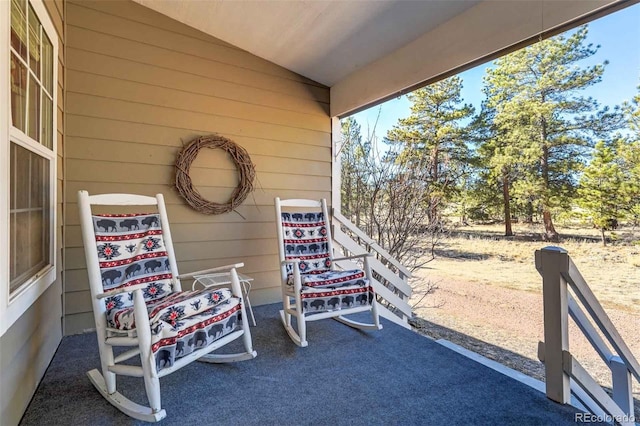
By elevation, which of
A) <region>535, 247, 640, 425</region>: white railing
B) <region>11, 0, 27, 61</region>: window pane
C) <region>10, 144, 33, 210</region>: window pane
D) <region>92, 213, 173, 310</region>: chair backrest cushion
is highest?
<region>11, 0, 27, 61</region>: window pane

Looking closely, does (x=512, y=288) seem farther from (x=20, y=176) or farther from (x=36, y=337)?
(x=20, y=176)

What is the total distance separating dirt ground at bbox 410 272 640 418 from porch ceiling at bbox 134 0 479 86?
284cm

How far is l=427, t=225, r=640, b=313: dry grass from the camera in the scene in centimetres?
279

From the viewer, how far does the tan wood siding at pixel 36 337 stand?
1524mm

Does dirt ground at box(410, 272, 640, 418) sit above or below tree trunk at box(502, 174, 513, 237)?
below

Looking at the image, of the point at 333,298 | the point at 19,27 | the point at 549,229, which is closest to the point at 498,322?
the point at 549,229

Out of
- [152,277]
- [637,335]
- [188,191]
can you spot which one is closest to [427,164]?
[637,335]

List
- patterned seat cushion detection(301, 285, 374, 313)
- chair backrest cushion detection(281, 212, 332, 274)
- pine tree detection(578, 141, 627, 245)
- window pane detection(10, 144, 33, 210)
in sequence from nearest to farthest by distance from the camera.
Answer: window pane detection(10, 144, 33, 210) < patterned seat cushion detection(301, 285, 374, 313) < pine tree detection(578, 141, 627, 245) < chair backrest cushion detection(281, 212, 332, 274)

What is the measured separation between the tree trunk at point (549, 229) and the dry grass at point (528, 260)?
0.19 ft

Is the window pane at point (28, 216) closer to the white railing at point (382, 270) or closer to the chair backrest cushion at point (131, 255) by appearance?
the chair backrest cushion at point (131, 255)

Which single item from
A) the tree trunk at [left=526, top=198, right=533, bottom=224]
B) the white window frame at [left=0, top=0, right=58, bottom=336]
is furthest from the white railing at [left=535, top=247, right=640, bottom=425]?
the white window frame at [left=0, top=0, right=58, bottom=336]

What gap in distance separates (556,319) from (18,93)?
→ 10.0 feet

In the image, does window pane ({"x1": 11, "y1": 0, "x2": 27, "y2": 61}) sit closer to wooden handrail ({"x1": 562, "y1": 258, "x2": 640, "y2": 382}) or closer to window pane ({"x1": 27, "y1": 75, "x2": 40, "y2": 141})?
window pane ({"x1": 27, "y1": 75, "x2": 40, "y2": 141})

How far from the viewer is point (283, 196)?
3873mm
